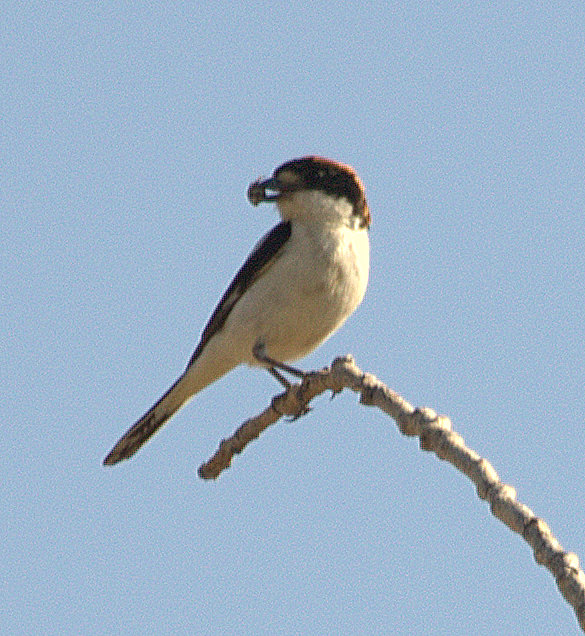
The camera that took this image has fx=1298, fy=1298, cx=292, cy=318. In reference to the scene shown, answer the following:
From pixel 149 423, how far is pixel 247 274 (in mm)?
1082

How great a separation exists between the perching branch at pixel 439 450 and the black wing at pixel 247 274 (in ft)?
6.23

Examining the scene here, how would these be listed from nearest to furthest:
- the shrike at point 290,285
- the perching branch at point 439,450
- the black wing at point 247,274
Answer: the perching branch at point 439,450
the shrike at point 290,285
the black wing at point 247,274

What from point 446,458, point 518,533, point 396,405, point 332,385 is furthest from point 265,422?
point 518,533

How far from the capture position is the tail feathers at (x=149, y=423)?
7637 mm

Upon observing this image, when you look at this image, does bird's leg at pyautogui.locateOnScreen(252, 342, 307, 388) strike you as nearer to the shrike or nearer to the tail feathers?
the shrike

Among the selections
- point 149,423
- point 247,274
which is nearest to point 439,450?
point 247,274

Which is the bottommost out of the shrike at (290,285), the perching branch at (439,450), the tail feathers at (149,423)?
the perching branch at (439,450)

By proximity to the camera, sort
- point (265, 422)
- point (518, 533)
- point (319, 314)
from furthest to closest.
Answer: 1. point (319, 314)
2. point (265, 422)
3. point (518, 533)

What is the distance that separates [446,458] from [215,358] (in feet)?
13.2

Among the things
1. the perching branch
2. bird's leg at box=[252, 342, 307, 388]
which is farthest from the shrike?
the perching branch

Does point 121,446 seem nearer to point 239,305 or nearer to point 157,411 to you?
point 157,411

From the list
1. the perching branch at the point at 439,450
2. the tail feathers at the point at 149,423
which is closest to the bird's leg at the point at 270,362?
the tail feathers at the point at 149,423

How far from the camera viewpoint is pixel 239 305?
760 centimetres

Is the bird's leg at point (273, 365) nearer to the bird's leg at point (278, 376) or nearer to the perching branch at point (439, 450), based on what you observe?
the bird's leg at point (278, 376)
